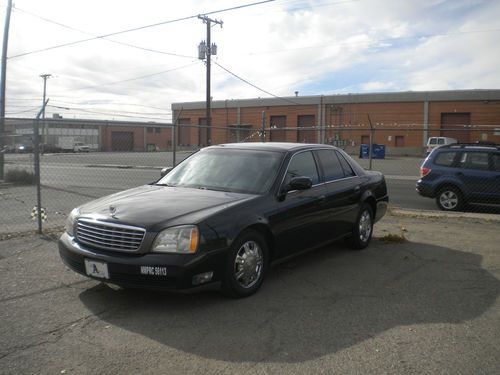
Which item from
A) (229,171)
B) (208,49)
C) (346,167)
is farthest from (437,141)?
(229,171)

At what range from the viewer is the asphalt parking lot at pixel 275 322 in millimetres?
3465

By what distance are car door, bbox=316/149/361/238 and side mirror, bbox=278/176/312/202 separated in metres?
0.79

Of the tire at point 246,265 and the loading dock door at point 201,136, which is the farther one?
the loading dock door at point 201,136

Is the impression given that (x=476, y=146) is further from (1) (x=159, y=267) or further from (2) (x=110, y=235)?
(2) (x=110, y=235)

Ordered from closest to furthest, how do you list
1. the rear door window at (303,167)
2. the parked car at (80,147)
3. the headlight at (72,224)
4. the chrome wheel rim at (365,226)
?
the headlight at (72,224)
the rear door window at (303,167)
the chrome wheel rim at (365,226)
the parked car at (80,147)

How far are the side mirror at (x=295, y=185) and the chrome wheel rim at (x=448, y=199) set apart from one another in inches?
286

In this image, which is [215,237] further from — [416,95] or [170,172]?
[416,95]

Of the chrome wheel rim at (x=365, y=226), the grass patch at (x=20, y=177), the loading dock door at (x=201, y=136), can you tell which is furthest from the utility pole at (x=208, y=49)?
the chrome wheel rim at (x=365, y=226)

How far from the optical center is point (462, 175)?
11.3 meters

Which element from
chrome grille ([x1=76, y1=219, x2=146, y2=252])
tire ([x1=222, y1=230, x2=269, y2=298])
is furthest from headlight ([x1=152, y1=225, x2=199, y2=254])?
tire ([x1=222, y1=230, x2=269, y2=298])

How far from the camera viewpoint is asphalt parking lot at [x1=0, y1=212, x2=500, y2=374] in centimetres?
346

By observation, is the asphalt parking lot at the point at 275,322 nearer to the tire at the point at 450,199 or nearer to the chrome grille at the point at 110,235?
the chrome grille at the point at 110,235

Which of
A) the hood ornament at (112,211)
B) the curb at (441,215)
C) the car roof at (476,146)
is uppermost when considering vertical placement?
the car roof at (476,146)

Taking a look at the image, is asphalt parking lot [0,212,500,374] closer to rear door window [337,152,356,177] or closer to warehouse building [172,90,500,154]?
rear door window [337,152,356,177]
